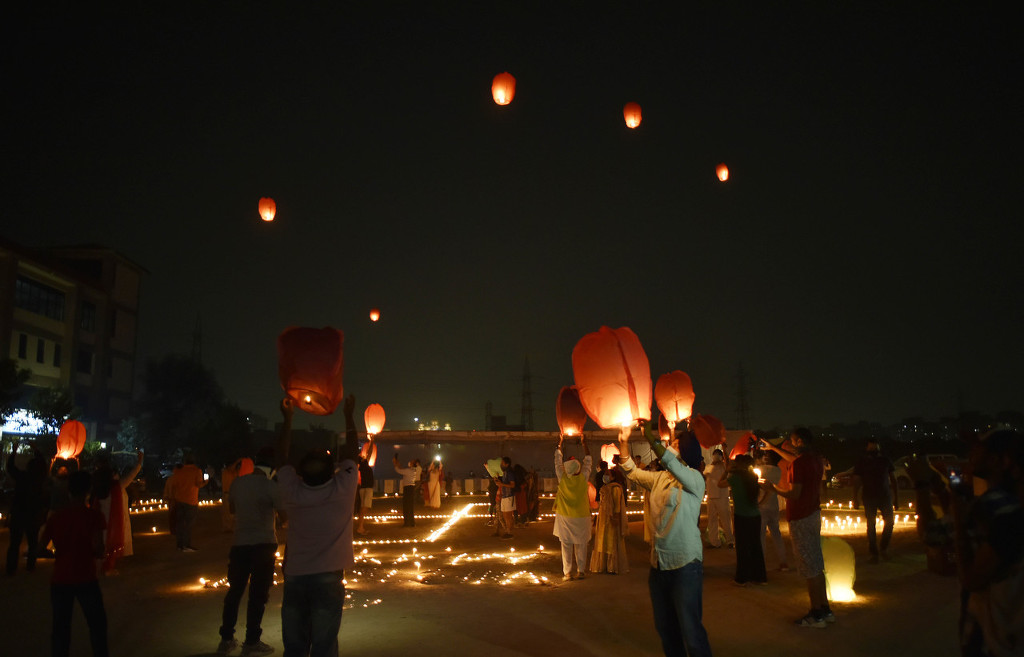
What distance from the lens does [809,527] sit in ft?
24.8

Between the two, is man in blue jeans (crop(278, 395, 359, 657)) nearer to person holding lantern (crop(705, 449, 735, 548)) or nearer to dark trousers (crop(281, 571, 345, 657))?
dark trousers (crop(281, 571, 345, 657))

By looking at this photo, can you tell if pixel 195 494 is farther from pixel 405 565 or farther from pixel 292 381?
pixel 292 381

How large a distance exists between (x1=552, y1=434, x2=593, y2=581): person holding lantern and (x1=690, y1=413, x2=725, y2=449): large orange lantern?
630cm

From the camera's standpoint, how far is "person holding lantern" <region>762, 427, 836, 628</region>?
7293 mm

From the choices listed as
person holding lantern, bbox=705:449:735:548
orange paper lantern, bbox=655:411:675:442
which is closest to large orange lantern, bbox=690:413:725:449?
orange paper lantern, bbox=655:411:675:442

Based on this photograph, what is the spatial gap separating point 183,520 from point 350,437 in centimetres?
1013

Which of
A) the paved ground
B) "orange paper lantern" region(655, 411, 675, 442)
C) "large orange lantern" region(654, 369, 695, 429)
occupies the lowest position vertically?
the paved ground

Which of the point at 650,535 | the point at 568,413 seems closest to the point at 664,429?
the point at 568,413

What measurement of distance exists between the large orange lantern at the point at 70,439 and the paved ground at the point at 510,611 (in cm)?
255

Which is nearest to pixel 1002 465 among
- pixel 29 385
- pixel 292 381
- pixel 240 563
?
pixel 292 381

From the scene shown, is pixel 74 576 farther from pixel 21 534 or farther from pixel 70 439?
pixel 70 439

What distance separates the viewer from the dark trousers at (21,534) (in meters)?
10.9

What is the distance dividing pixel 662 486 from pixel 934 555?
257 inches

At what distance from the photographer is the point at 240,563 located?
6605mm
